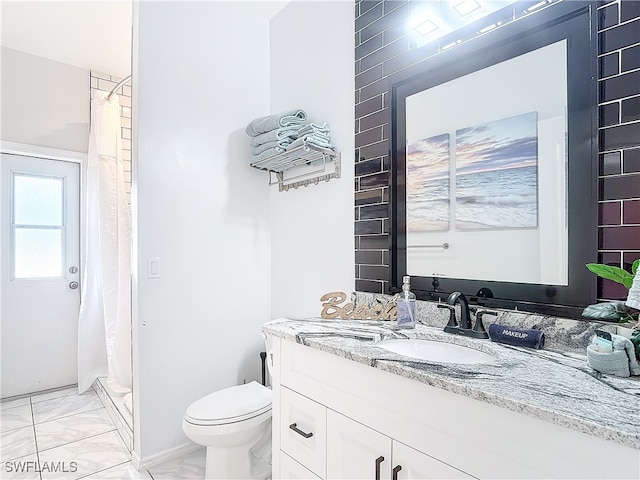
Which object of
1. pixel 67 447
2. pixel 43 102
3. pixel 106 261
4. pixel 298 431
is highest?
pixel 43 102

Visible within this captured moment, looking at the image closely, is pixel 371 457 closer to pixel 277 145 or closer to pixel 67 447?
pixel 277 145

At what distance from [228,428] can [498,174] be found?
151cm

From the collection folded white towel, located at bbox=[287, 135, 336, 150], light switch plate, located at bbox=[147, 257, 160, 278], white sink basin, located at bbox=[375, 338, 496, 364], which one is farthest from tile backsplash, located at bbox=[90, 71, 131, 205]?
white sink basin, located at bbox=[375, 338, 496, 364]

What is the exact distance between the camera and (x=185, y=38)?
210cm

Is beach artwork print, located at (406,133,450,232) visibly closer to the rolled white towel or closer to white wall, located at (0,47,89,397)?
the rolled white towel

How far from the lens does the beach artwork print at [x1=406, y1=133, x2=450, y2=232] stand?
57.1 inches

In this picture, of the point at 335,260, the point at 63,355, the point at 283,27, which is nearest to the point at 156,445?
the point at 335,260

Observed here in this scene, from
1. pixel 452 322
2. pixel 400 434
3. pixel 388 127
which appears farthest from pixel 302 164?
pixel 400 434

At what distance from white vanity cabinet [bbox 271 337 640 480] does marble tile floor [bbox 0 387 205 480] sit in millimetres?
885

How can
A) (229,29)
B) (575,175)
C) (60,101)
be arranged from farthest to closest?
(60,101) < (229,29) < (575,175)

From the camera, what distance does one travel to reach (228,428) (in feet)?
5.12

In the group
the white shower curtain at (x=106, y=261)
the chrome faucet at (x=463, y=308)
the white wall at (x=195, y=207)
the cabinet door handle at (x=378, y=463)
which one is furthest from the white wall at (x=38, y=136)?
the chrome faucet at (x=463, y=308)

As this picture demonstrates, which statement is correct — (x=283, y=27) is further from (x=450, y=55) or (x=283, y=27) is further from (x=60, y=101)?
(x=60, y=101)

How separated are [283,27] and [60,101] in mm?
1989
